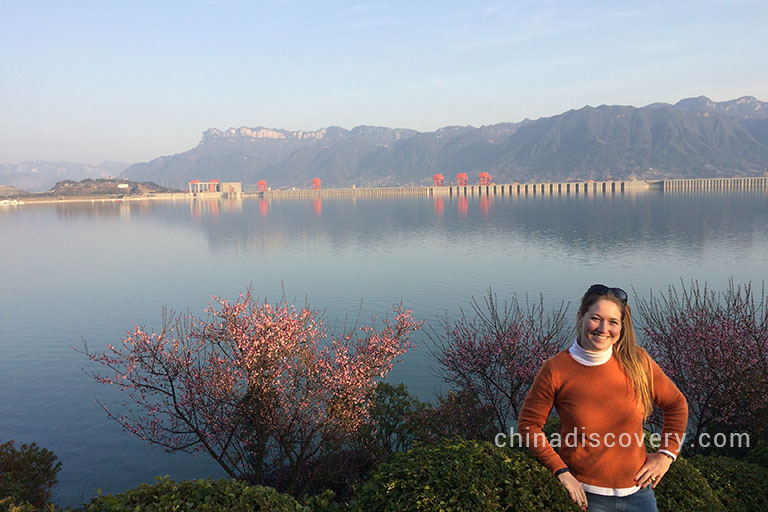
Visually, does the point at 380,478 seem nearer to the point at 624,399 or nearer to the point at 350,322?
the point at 624,399

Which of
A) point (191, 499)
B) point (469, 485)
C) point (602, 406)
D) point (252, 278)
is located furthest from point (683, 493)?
point (252, 278)

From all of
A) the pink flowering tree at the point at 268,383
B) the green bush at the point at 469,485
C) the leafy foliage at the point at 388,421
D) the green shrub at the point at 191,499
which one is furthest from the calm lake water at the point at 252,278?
the green bush at the point at 469,485

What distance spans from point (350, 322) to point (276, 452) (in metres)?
15.2

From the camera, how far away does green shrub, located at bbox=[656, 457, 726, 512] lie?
5.40 metres

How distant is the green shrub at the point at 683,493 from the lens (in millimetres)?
5402

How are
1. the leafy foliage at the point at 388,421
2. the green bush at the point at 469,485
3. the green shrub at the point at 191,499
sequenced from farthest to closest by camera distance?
the leafy foliage at the point at 388,421 < the green bush at the point at 469,485 < the green shrub at the point at 191,499

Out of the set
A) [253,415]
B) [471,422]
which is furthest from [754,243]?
[253,415]

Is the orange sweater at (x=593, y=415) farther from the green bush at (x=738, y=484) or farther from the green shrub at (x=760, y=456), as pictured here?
the green shrub at (x=760, y=456)

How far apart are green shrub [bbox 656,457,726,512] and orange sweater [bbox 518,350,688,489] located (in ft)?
4.91

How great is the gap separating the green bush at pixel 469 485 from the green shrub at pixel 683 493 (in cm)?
151

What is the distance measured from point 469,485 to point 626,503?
132 centimetres

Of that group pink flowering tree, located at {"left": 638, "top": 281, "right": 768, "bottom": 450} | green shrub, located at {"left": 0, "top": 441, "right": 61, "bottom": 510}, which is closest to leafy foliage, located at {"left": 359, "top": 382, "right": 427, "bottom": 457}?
pink flowering tree, located at {"left": 638, "top": 281, "right": 768, "bottom": 450}

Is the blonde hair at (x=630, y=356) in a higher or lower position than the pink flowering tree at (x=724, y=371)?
higher

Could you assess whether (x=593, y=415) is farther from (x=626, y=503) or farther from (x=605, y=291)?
(x=605, y=291)
